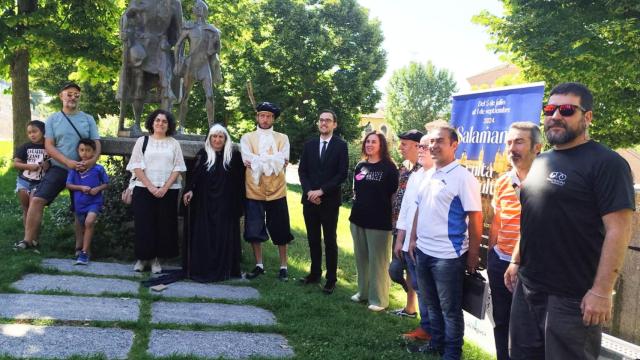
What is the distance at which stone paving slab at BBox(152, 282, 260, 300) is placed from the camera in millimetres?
5070

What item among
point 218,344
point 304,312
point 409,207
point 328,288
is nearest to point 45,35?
point 328,288

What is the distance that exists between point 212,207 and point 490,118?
10.5 feet

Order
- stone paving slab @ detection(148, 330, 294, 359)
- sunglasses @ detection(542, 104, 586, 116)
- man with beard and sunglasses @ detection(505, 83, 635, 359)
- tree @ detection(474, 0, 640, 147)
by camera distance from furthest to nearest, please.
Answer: tree @ detection(474, 0, 640, 147) → stone paving slab @ detection(148, 330, 294, 359) → sunglasses @ detection(542, 104, 586, 116) → man with beard and sunglasses @ detection(505, 83, 635, 359)

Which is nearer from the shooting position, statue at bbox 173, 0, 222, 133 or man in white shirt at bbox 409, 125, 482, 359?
man in white shirt at bbox 409, 125, 482, 359

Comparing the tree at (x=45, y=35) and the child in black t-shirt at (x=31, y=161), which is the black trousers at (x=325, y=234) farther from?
the tree at (x=45, y=35)

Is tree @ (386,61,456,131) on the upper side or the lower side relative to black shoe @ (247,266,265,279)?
upper

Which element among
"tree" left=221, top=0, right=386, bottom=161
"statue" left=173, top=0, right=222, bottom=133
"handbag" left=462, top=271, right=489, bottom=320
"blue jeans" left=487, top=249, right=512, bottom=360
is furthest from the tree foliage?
"blue jeans" left=487, top=249, right=512, bottom=360

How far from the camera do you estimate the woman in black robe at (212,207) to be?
5.82 meters

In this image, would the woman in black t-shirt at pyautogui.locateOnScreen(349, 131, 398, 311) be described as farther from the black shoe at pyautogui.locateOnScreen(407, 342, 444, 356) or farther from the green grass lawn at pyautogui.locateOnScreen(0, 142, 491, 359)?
the black shoe at pyautogui.locateOnScreen(407, 342, 444, 356)

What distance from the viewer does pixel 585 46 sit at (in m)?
14.2

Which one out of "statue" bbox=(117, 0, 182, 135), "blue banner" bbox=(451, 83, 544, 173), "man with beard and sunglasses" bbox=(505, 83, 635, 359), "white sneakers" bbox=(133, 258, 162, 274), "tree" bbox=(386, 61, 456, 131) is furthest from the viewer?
"tree" bbox=(386, 61, 456, 131)

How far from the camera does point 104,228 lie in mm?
6418

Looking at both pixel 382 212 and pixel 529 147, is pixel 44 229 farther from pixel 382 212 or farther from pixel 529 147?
pixel 529 147

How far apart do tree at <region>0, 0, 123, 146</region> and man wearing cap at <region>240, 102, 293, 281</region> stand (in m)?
8.01
